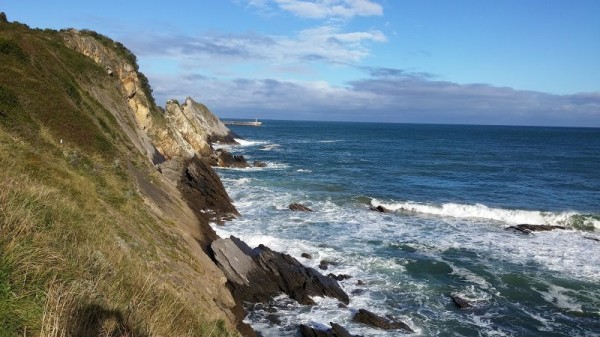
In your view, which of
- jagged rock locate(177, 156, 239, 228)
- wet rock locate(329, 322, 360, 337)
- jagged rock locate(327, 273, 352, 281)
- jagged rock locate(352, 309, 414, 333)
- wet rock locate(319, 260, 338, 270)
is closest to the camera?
wet rock locate(329, 322, 360, 337)

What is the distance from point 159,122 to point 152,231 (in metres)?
28.2

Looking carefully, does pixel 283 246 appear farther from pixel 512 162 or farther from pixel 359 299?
pixel 512 162

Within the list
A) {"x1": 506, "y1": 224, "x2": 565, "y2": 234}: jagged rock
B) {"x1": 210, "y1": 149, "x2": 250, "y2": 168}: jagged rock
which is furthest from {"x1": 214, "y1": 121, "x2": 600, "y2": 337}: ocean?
{"x1": 210, "y1": 149, "x2": 250, "y2": 168}: jagged rock

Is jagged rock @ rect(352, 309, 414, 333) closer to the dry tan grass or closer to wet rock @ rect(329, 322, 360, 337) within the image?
wet rock @ rect(329, 322, 360, 337)

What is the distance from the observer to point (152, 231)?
1532 cm

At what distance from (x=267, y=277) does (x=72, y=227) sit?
10.4 m

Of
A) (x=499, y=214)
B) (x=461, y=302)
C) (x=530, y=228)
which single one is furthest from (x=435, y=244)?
(x=499, y=214)

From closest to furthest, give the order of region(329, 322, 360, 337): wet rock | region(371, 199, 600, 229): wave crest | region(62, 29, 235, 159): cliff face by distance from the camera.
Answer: region(329, 322, 360, 337): wet rock < region(371, 199, 600, 229): wave crest < region(62, 29, 235, 159): cliff face

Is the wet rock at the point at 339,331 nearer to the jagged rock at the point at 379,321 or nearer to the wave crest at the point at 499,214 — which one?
the jagged rock at the point at 379,321

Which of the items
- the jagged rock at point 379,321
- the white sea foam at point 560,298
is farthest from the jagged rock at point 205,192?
the white sea foam at point 560,298

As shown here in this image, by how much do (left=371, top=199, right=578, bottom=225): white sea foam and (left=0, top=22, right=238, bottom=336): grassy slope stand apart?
21733 mm

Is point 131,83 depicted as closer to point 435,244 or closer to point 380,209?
point 380,209

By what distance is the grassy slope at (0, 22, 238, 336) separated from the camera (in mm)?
5840

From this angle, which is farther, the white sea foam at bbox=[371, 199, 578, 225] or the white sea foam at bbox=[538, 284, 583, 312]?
the white sea foam at bbox=[371, 199, 578, 225]
